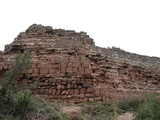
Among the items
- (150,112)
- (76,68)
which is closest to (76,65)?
(76,68)

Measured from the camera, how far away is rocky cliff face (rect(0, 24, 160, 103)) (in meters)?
11.8

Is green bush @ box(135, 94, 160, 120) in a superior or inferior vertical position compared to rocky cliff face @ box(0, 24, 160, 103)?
inferior

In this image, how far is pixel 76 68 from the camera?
12.0 metres

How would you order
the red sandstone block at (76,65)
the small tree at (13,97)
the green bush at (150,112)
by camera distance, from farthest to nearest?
the red sandstone block at (76,65), the small tree at (13,97), the green bush at (150,112)

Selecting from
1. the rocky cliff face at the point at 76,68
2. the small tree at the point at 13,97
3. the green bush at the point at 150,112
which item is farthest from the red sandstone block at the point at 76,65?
the green bush at the point at 150,112

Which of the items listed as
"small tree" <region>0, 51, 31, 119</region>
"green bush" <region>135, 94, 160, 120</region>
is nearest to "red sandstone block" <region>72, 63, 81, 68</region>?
"small tree" <region>0, 51, 31, 119</region>

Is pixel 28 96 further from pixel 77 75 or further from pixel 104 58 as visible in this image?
pixel 104 58

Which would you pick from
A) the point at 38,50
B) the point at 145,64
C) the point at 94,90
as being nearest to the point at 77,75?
the point at 94,90

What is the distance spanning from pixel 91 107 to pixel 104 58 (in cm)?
286

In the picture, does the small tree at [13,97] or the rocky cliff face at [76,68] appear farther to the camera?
the rocky cliff face at [76,68]

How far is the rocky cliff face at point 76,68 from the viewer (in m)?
11.8

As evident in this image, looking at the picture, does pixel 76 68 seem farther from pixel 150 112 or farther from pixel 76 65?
pixel 150 112

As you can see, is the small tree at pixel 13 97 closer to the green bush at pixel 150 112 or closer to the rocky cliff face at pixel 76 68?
the green bush at pixel 150 112

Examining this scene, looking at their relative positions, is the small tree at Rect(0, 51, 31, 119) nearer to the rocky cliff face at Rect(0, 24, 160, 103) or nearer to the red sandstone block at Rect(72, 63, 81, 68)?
the rocky cliff face at Rect(0, 24, 160, 103)
